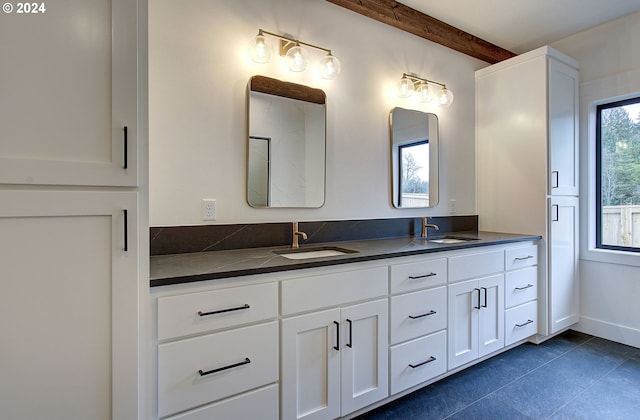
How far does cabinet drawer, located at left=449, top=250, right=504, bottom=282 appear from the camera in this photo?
2.06 m

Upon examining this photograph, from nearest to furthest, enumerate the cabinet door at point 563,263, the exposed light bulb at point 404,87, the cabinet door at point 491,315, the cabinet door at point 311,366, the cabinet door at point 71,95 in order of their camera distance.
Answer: the cabinet door at point 71,95
the cabinet door at point 311,366
the cabinet door at point 491,315
the exposed light bulb at point 404,87
the cabinet door at point 563,263

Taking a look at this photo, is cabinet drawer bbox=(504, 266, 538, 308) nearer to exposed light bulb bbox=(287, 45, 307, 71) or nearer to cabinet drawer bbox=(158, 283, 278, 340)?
cabinet drawer bbox=(158, 283, 278, 340)

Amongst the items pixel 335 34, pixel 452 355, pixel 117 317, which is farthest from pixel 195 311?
pixel 335 34

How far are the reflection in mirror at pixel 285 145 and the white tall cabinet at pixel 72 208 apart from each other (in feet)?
2.66

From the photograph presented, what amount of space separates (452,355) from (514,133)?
1855mm

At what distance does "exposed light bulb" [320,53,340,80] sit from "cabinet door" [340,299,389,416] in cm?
140

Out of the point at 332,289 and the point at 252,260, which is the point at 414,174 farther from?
the point at 252,260

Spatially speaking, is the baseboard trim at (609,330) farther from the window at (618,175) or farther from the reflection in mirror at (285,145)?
the reflection in mirror at (285,145)

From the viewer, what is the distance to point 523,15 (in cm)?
254

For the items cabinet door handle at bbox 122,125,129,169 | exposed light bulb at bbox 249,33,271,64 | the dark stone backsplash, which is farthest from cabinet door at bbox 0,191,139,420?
exposed light bulb at bbox 249,33,271,64

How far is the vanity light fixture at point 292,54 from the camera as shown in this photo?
188cm

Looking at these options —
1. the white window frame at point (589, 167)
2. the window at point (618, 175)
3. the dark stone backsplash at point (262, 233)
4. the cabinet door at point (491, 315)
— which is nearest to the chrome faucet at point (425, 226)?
the dark stone backsplash at point (262, 233)

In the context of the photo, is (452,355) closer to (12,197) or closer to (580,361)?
(580,361)

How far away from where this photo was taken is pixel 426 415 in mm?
1768
